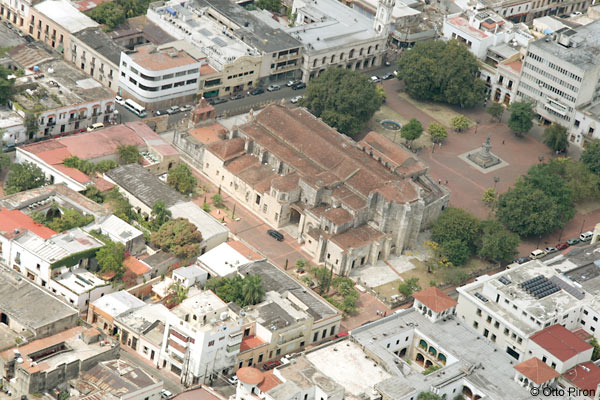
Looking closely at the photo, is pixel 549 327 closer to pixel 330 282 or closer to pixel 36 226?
pixel 330 282

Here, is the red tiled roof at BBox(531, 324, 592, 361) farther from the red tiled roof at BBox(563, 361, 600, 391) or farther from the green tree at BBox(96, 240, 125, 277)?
the green tree at BBox(96, 240, 125, 277)

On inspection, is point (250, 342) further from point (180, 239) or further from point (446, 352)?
point (446, 352)

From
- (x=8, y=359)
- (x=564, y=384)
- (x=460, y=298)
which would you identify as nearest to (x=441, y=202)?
(x=460, y=298)

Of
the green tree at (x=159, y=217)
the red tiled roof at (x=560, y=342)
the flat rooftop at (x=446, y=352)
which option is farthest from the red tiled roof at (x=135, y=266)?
the red tiled roof at (x=560, y=342)

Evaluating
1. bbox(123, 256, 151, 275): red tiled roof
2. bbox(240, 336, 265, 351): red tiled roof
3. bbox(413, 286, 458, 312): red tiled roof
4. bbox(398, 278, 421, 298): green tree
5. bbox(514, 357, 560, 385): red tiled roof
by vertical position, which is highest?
bbox(514, 357, 560, 385): red tiled roof

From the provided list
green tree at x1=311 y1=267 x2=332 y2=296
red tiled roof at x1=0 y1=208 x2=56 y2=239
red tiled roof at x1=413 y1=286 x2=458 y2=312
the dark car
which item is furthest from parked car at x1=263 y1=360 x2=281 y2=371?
red tiled roof at x1=0 y1=208 x2=56 y2=239

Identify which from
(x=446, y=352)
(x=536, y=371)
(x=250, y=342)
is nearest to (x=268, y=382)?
(x=250, y=342)

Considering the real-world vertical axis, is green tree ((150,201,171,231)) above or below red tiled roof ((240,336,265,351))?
above
